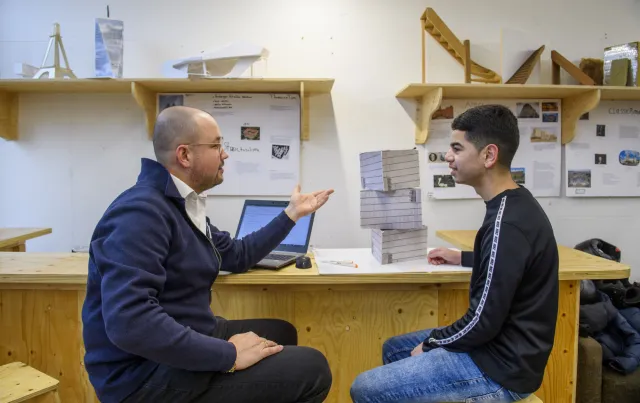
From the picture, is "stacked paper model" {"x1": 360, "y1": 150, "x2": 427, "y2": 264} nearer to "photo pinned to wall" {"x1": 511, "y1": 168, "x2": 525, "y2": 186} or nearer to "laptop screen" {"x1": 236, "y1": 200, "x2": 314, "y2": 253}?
"laptop screen" {"x1": 236, "y1": 200, "x2": 314, "y2": 253}

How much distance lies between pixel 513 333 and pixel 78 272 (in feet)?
4.76

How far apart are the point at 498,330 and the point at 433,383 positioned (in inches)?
9.0

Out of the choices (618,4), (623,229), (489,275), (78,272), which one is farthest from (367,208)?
(618,4)

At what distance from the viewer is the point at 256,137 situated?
8.54 feet

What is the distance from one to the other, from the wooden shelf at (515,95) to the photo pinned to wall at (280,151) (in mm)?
729

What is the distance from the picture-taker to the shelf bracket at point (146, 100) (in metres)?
2.33

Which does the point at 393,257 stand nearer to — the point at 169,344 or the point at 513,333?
the point at 513,333

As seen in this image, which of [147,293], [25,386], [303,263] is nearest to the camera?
[147,293]

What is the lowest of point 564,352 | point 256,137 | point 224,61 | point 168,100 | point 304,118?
point 564,352

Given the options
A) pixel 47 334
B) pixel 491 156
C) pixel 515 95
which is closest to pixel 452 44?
pixel 515 95

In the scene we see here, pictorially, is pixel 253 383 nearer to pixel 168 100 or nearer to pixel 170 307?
pixel 170 307

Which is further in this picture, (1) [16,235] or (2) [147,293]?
(1) [16,235]

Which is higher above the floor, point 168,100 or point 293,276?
point 168,100

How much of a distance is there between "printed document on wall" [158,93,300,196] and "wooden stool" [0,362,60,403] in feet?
4.40
